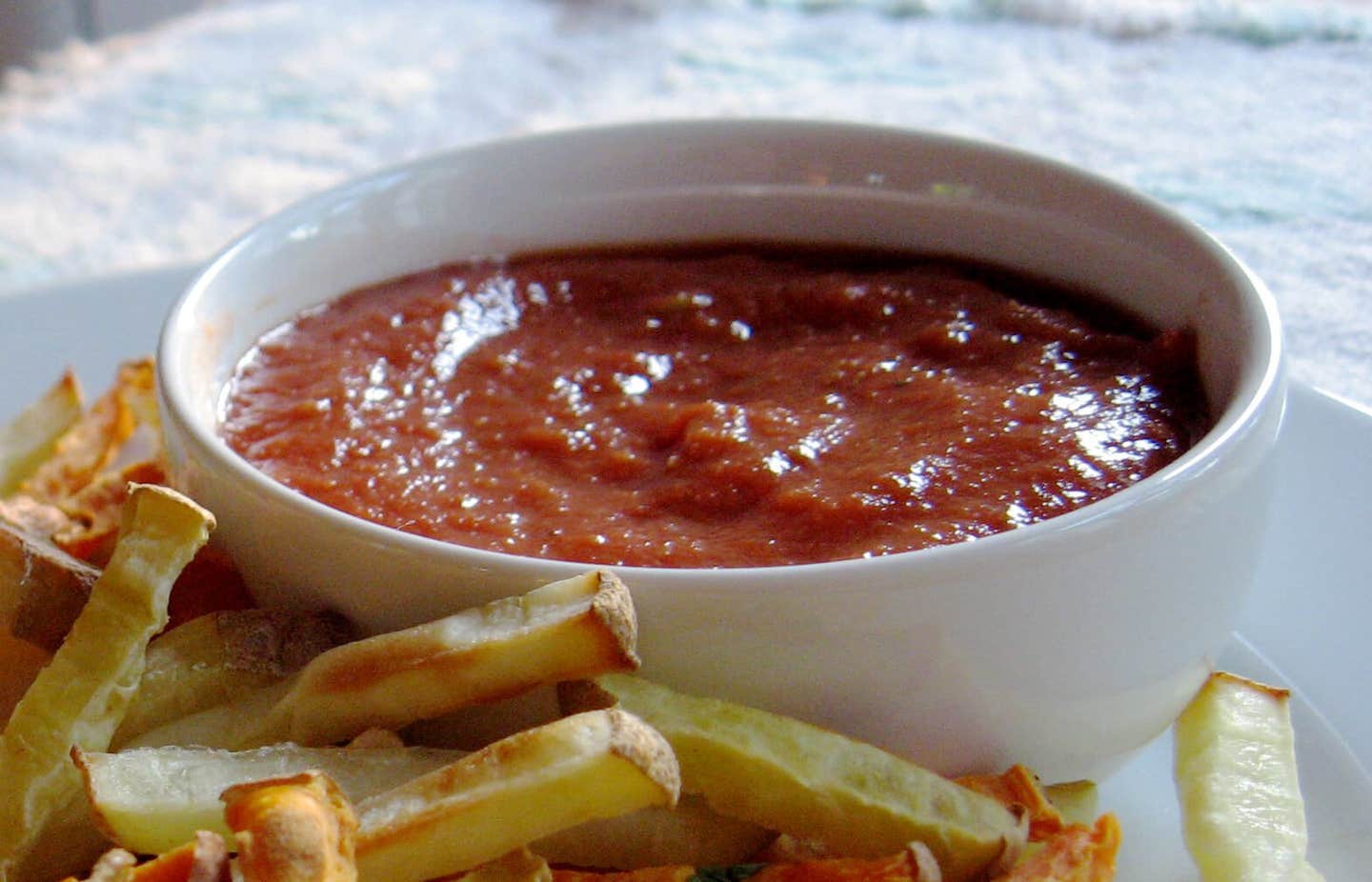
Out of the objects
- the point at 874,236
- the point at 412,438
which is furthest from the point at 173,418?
the point at 874,236

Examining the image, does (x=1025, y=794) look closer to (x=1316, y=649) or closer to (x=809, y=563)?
(x=809, y=563)

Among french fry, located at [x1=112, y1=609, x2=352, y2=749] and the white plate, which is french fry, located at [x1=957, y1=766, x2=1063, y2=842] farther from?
french fry, located at [x1=112, y1=609, x2=352, y2=749]

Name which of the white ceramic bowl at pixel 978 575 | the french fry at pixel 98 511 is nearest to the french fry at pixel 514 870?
the white ceramic bowl at pixel 978 575

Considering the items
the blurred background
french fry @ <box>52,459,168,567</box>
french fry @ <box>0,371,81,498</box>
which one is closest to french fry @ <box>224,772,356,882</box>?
french fry @ <box>52,459,168,567</box>

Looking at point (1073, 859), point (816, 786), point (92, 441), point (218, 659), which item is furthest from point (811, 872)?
point (92, 441)

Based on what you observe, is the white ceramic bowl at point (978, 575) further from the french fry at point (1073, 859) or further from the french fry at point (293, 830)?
the french fry at point (293, 830)

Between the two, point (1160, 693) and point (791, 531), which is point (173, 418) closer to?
point (791, 531)
